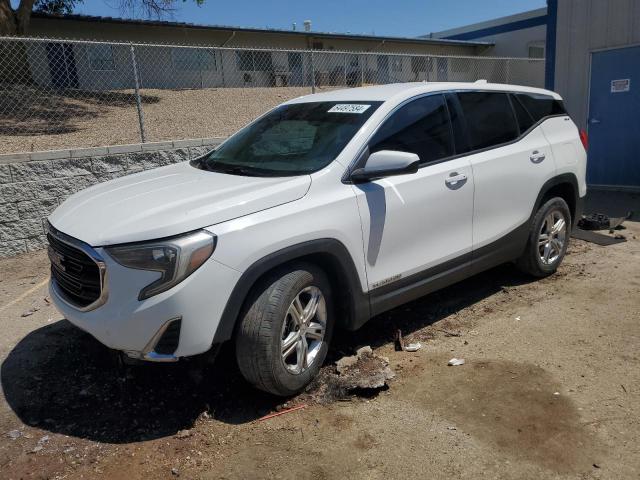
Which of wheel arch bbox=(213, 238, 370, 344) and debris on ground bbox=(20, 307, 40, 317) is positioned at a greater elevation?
wheel arch bbox=(213, 238, 370, 344)

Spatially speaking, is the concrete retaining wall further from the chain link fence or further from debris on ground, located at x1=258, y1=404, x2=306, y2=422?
debris on ground, located at x1=258, y1=404, x2=306, y2=422

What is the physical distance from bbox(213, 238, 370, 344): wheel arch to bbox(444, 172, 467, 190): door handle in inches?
43.2

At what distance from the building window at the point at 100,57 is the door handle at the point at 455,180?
57.8ft

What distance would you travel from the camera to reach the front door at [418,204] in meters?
3.59

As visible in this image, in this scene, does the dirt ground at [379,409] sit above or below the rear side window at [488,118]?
below

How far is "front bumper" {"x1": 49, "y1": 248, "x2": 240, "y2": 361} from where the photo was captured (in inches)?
110

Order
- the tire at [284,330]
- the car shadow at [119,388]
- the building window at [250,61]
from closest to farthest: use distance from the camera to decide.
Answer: the tire at [284,330], the car shadow at [119,388], the building window at [250,61]

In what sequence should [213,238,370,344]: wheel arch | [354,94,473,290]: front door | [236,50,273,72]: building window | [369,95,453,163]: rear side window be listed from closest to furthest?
1. [213,238,370,344]: wheel arch
2. [354,94,473,290]: front door
3. [369,95,453,163]: rear side window
4. [236,50,273,72]: building window

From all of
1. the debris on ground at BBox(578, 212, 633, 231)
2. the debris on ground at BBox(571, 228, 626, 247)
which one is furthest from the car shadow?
the debris on ground at BBox(578, 212, 633, 231)

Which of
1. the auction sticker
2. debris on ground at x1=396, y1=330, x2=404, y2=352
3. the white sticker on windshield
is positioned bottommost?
debris on ground at x1=396, y1=330, x2=404, y2=352

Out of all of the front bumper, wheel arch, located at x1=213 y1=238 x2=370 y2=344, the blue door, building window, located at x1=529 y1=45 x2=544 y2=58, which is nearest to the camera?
the front bumper

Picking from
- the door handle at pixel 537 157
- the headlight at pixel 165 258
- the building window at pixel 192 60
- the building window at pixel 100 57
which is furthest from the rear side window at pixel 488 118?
the building window at pixel 192 60

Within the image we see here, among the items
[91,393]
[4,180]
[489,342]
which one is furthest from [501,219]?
[4,180]

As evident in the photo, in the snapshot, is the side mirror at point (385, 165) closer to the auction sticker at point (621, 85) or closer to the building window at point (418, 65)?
the auction sticker at point (621, 85)
